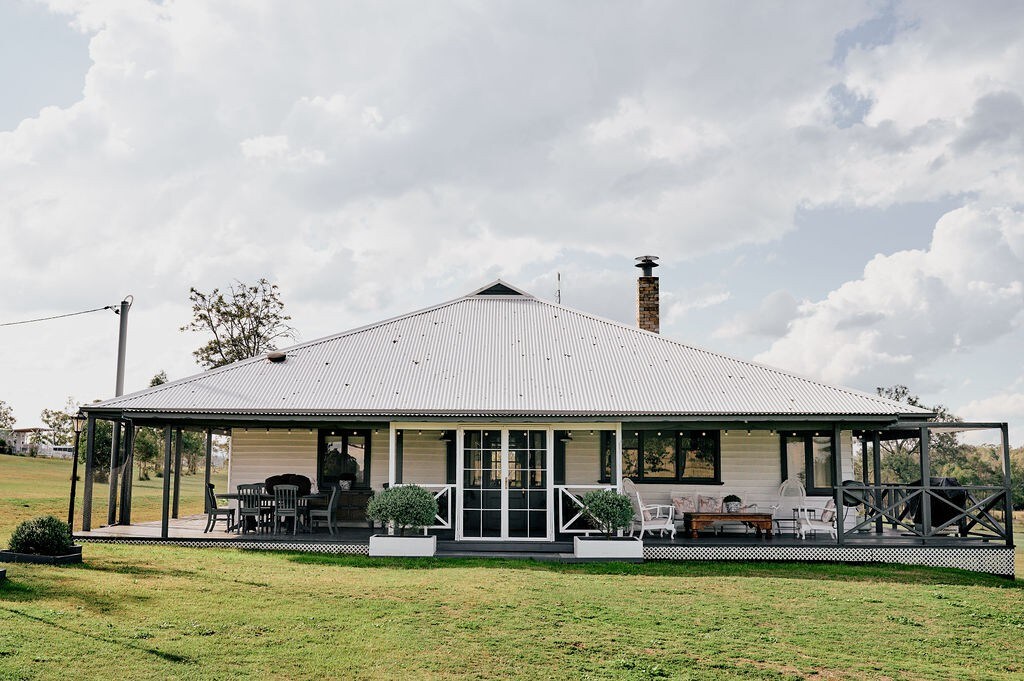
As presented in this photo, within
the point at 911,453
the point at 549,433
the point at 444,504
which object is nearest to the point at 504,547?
the point at 444,504

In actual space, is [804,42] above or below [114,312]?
above

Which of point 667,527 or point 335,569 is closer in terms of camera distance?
point 335,569

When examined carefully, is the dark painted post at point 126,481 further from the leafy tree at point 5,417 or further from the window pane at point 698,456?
the leafy tree at point 5,417

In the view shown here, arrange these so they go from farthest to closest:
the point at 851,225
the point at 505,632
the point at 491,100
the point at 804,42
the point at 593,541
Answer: the point at 851,225, the point at 491,100, the point at 804,42, the point at 593,541, the point at 505,632

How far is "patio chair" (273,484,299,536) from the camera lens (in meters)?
16.6

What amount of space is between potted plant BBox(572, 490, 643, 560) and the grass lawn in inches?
30.7

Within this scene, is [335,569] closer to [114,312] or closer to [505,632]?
[505,632]

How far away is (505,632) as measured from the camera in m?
9.65

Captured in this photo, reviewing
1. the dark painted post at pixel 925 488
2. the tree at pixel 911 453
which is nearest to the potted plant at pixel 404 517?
the dark painted post at pixel 925 488

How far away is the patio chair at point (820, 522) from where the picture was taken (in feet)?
54.9

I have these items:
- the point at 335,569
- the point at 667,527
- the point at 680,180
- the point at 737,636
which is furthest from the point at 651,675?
the point at 680,180

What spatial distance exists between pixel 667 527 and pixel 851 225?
33.9 feet

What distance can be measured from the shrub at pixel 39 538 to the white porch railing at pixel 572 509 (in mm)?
7944

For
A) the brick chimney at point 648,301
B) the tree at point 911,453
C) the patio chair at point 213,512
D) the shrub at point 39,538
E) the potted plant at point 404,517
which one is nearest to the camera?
the shrub at point 39,538
